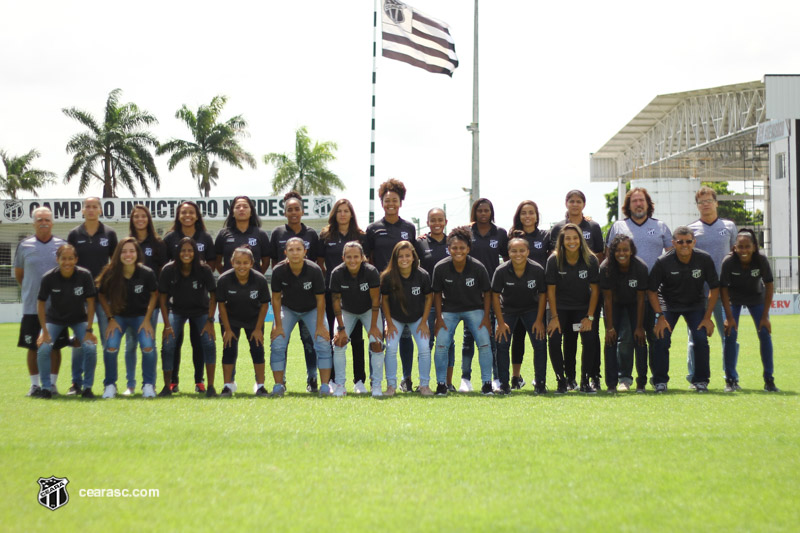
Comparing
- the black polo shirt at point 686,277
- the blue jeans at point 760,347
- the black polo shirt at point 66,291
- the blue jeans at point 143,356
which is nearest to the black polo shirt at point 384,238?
the blue jeans at point 143,356

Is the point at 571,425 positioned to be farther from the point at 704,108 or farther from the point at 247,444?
the point at 704,108

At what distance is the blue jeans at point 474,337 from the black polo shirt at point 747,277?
2.66m

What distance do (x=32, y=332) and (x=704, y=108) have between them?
4505cm

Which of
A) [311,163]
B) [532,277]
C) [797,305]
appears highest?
[311,163]

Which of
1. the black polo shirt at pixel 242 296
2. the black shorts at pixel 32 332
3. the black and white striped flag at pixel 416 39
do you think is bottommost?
the black shorts at pixel 32 332

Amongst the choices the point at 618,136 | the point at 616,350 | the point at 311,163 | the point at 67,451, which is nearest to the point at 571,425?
the point at 616,350

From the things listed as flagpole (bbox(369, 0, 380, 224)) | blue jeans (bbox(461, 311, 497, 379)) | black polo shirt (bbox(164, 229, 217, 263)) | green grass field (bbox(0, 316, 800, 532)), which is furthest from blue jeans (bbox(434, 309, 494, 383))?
flagpole (bbox(369, 0, 380, 224))

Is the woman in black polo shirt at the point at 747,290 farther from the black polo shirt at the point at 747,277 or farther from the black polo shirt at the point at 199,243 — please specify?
the black polo shirt at the point at 199,243

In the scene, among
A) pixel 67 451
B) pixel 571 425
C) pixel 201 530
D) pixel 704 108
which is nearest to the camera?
pixel 201 530

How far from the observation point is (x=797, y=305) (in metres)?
29.0

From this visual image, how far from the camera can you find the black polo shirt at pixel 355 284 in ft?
27.2

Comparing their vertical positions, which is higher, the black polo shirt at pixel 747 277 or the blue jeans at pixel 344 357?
the black polo shirt at pixel 747 277

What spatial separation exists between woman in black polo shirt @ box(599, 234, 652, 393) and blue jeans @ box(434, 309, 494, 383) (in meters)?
1.27

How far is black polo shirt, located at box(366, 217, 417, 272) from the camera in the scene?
899cm
